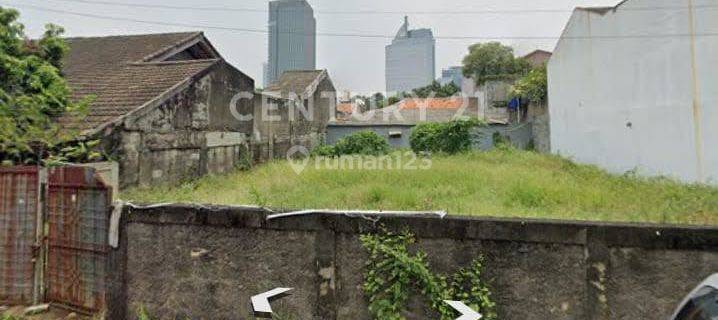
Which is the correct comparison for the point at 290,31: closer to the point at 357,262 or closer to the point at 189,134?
the point at 189,134

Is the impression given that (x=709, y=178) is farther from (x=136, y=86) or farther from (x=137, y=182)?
(x=136, y=86)

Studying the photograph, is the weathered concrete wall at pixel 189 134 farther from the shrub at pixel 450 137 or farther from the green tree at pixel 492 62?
the green tree at pixel 492 62

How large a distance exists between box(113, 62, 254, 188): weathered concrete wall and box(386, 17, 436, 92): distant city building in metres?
28.8

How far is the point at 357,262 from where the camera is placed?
3.39 meters

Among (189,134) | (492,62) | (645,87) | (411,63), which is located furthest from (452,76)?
(189,134)

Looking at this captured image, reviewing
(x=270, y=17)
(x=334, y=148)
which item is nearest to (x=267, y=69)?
(x=270, y=17)

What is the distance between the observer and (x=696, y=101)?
7344mm

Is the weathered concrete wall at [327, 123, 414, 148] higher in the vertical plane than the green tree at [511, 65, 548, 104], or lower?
lower

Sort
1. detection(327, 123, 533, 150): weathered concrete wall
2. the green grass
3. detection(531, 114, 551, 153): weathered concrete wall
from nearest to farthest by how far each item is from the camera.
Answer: the green grass, detection(531, 114, 551, 153): weathered concrete wall, detection(327, 123, 533, 150): weathered concrete wall

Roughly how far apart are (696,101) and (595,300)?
667 cm

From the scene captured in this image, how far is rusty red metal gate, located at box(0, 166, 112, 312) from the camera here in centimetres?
402

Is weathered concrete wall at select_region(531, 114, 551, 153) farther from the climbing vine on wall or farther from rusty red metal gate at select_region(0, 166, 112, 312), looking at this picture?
rusty red metal gate at select_region(0, 166, 112, 312)

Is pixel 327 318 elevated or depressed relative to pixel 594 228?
depressed

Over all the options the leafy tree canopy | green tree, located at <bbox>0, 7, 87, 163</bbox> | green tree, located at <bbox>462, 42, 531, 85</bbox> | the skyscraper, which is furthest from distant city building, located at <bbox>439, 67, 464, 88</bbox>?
green tree, located at <bbox>0, 7, 87, 163</bbox>
